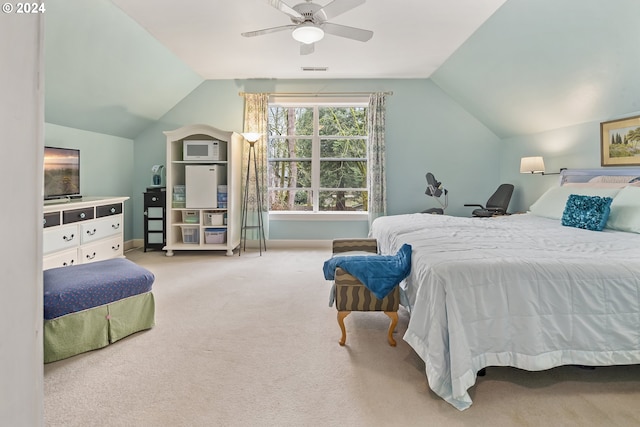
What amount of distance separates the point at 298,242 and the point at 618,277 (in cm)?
440

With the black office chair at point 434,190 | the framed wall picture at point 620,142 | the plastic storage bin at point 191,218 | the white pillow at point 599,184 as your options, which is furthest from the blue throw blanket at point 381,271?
the plastic storage bin at point 191,218

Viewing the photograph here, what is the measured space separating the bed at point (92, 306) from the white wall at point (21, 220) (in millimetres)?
2009

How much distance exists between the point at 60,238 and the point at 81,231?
0.30 metres

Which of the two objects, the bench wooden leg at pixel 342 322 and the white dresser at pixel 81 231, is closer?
the bench wooden leg at pixel 342 322

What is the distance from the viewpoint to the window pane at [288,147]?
5840 mm

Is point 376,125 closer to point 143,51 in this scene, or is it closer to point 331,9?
point 331,9

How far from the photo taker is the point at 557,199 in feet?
12.0

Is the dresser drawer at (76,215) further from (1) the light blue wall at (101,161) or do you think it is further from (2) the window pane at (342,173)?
(2) the window pane at (342,173)

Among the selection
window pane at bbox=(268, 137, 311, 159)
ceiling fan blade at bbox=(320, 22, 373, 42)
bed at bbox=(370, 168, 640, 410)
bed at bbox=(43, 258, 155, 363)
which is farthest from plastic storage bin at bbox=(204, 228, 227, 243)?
bed at bbox=(370, 168, 640, 410)

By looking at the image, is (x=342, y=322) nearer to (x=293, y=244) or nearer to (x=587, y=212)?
(x=587, y=212)

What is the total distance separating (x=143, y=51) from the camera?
412 cm

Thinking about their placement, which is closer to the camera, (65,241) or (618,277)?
(618,277)

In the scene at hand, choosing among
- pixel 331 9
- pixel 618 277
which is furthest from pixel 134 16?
pixel 618 277

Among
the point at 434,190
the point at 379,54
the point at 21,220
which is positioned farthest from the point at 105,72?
the point at 434,190
